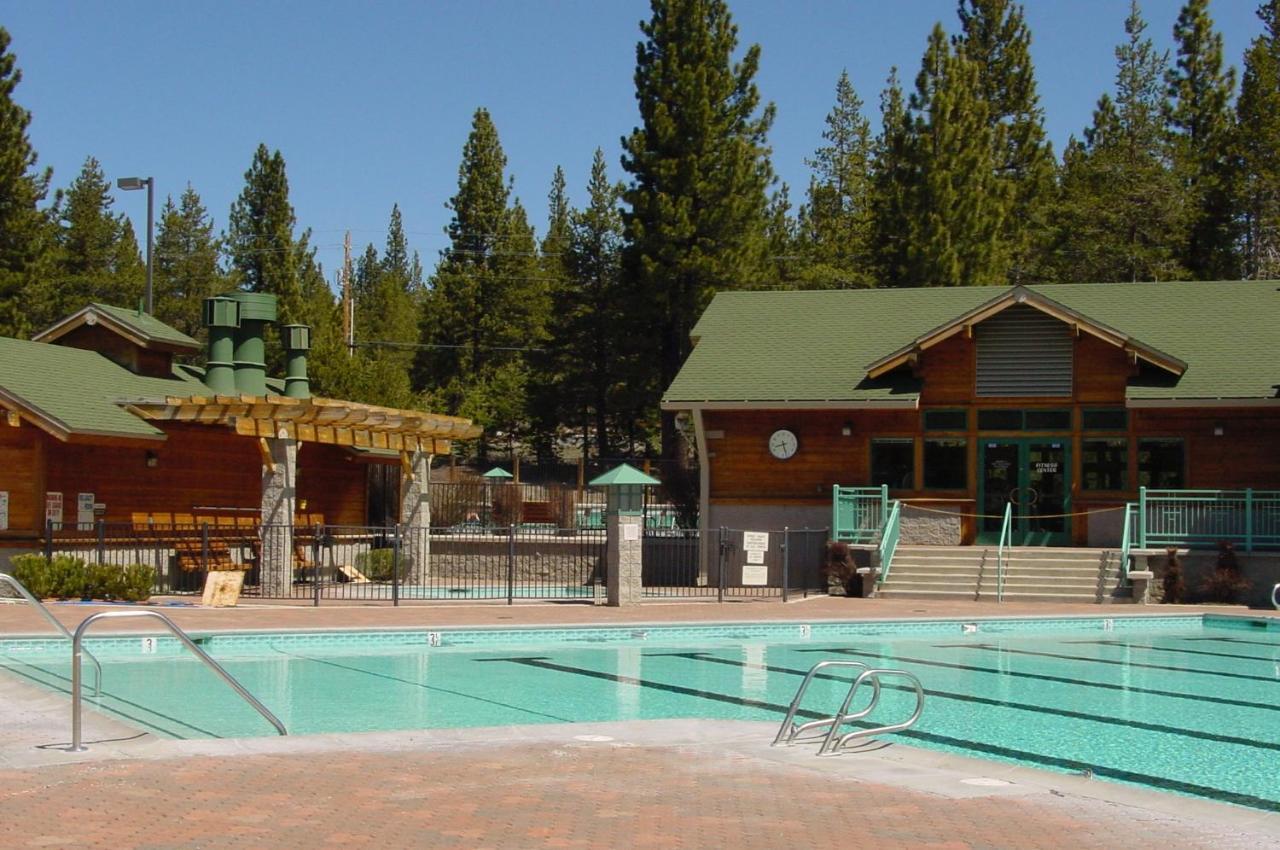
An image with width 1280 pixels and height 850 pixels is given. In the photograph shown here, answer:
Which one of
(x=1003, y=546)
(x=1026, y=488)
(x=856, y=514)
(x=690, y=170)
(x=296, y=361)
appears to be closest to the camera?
(x=1003, y=546)

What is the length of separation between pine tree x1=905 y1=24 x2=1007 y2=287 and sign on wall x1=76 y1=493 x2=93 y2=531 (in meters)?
28.8

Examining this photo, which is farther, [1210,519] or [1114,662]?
[1210,519]

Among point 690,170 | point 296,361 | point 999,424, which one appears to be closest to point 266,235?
point 690,170

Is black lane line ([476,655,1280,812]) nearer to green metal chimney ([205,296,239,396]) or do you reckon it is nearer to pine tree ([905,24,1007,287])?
green metal chimney ([205,296,239,396])

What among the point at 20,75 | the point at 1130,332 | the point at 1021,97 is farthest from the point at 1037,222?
the point at 20,75

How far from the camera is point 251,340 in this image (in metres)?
32.6

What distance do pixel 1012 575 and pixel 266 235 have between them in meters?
41.3

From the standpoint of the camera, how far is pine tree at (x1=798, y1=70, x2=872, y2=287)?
185 ft

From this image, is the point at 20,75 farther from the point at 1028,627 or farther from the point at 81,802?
the point at 81,802

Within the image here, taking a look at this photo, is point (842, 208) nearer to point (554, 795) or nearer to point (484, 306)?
point (484, 306)

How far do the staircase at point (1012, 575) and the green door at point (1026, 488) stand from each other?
167 centimetres

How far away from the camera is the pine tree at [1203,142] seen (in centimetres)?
5225

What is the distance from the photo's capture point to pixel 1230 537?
26.2 m

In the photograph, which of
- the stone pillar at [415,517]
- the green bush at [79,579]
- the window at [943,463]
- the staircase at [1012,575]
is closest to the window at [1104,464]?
the staircase at [1012,575]
